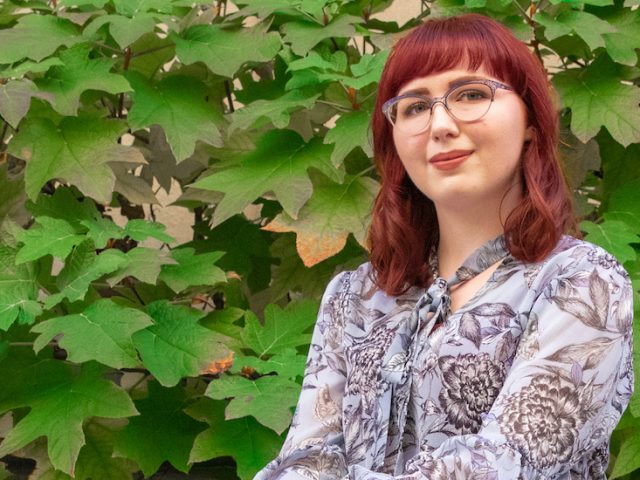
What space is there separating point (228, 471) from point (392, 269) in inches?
42.2

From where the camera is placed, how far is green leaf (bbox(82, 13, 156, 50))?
2293 millimetres

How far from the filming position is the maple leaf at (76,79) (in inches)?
93.2

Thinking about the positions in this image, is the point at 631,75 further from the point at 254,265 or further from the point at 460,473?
the point at 460,473

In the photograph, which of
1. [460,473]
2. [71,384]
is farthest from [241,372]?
[460,473]

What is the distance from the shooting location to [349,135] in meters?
2.31

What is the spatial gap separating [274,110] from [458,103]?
84 centimetres

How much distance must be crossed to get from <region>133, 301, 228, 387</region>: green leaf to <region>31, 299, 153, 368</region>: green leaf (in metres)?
→ 0.06

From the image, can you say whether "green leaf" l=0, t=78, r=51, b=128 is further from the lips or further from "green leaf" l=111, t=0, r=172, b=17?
the lips

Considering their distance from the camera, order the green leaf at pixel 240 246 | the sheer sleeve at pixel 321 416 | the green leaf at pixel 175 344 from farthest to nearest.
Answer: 1. the green leaf at pixel 240 246
2. the green leaf at pixel 175 344
3. the sheer sleeve at pixel 321 416

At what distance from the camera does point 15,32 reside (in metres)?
2.44

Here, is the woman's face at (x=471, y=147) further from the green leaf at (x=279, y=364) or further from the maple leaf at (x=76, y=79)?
the maple leaf at (x=76, y=79)

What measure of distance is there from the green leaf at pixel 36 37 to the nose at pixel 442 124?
1.14 meters

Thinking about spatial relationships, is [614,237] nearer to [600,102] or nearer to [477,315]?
[600,102]

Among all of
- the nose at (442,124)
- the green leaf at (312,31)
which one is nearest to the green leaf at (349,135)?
the green leaf at (312,31)
